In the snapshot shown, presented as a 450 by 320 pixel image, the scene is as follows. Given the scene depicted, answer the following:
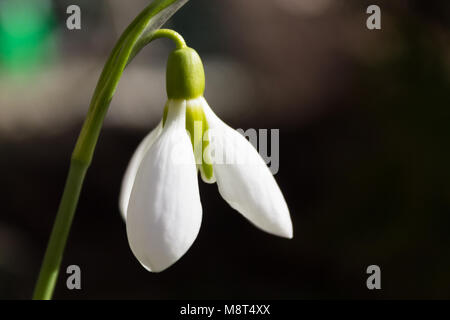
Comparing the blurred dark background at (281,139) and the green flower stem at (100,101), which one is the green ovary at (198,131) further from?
the blurred dark background at (281,139)

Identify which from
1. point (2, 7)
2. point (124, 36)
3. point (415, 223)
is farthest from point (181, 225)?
point (2, 7)

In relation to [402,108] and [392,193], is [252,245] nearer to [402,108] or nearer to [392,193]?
[392,193]

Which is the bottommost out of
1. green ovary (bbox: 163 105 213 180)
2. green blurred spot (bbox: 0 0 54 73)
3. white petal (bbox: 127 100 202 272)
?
white petal (bbox: 127 100 202 272)

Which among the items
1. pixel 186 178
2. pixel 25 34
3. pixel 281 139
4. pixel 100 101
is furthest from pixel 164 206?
pixel 25 34

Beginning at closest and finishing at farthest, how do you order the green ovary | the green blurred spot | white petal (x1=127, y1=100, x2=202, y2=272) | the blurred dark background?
white petal (x1=127, y1=100, x2=202, y2=272), the green ovary, the blurred dark background, the green blurred spot

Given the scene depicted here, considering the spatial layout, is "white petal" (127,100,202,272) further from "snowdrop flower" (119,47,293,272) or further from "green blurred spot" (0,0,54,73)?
"green blurred spot" (0,0,54,73)

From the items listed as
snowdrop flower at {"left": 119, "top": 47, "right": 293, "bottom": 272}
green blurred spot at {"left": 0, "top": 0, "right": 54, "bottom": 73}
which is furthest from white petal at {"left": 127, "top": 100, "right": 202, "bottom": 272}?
green blurred spot at {"left": 0, "top": 0, "right": 54, "bottom": 73}

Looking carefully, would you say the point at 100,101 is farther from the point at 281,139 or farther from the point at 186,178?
the point at 281,139

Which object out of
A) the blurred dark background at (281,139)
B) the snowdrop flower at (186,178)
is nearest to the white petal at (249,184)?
the snowdrop flower at (186,178)
